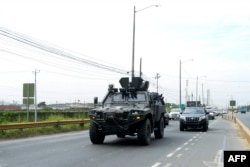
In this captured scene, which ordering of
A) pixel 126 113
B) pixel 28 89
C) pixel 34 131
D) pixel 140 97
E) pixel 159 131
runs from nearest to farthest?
pixel 126 113
pixel 140 97
pixel 159 131
pixel 34 131
pixel 28 89

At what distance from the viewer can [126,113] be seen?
50.8ft

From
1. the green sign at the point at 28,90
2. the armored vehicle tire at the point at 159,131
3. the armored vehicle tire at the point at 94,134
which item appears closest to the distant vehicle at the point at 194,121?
the armored vehicle tire at the point at 159,131

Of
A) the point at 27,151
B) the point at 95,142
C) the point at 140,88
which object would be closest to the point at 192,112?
the point at 140,88

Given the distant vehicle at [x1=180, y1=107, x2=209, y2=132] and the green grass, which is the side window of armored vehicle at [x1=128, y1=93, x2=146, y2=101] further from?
the distant vehicle at [x1=180, y1=107, x2=209, y2=132]

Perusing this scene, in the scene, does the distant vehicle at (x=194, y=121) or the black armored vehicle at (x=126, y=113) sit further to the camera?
the distant vehicle at (x=194, y=121)

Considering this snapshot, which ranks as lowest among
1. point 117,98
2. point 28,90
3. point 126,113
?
point 126,113

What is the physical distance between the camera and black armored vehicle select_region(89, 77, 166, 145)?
1551cm

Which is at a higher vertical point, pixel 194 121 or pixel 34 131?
pixel 194 121

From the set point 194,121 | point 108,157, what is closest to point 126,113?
point 108,157

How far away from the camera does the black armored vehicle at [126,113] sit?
1551 cm

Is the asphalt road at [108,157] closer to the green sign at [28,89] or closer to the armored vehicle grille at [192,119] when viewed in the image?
the green sign at [28,89]

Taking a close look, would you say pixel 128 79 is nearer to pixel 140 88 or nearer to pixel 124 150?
pixel 140 88

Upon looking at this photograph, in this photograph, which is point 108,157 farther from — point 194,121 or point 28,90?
point 194,121

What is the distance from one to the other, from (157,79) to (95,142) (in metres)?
62.3
